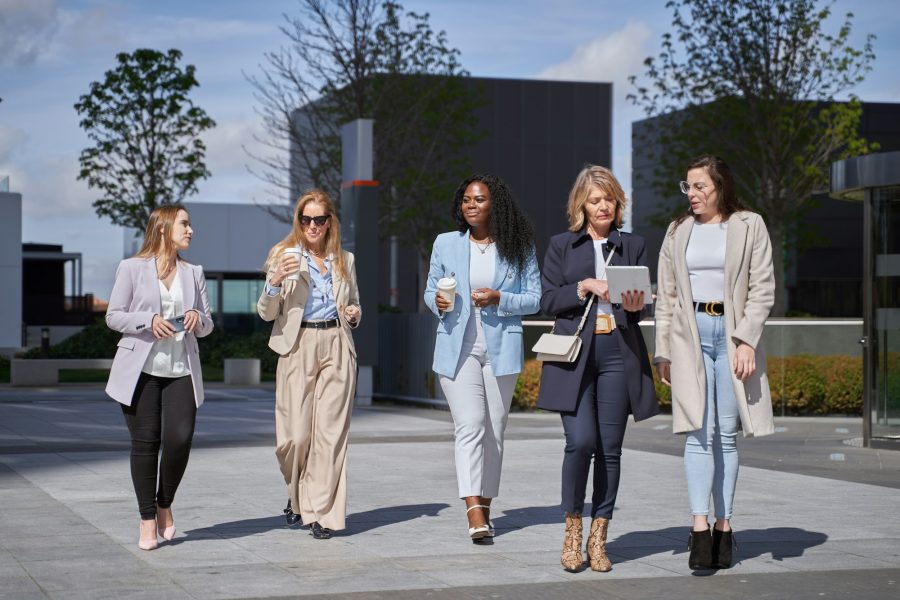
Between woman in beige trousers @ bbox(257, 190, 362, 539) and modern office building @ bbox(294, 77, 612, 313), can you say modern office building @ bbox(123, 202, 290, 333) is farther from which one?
woman in beige trousers @ bbox(257, 190, 362, 539)

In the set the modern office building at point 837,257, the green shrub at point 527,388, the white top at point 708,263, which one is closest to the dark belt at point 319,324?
the white top at point 708,263

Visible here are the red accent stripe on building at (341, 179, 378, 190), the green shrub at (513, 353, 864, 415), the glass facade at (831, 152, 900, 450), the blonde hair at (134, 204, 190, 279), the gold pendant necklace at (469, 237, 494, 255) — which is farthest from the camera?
the red accent stripe on building at (341, 179, 378, 190)

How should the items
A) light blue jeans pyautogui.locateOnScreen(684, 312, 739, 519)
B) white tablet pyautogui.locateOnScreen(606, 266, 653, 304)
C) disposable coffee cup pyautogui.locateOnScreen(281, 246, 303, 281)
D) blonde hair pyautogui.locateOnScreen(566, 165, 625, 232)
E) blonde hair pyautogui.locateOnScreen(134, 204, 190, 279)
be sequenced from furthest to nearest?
disposable coffee cup pyautogui.locateOnScreen(281, 246, 303, 281), blonde hair pyautogui.locateOnScreen(134, 204, 190, 279), blonde hair pyautogui.locateOnScreen(566, 165, 625, 232), light blue jeans pyautogui.locateOnScreen(684, 312, 739, 519), white tablet pyautogui.locateOnScreen(606, 266, 653, 304)

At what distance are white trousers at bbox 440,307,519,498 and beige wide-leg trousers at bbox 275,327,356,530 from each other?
606 mm

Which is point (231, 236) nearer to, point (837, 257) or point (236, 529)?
point (837, 257)

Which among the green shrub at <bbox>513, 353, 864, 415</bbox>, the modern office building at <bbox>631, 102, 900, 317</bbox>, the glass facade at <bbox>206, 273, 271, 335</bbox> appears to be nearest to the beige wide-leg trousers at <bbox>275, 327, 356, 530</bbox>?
the green shrub at <bbox>513, 353, 864, 415</bbox>

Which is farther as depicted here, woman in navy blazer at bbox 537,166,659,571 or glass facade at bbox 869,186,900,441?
glass facade at bbox 869,186,900,441

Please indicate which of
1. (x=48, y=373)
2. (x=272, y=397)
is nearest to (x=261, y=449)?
(x=272, y=397)

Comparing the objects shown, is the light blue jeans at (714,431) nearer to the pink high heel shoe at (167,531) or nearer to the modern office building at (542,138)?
the pink high heel shoe at (167,531)

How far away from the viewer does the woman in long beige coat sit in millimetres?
6551

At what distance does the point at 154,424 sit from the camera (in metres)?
7.32

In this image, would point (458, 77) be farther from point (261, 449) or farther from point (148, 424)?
point (148, 424)

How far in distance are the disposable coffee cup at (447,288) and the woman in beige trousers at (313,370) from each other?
0.56 meters

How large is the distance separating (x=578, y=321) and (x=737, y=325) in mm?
750
